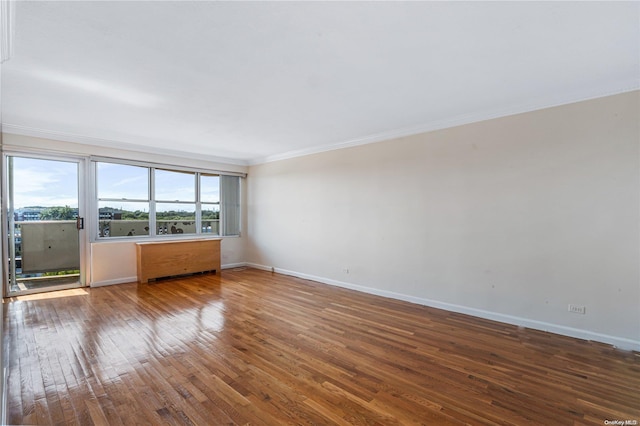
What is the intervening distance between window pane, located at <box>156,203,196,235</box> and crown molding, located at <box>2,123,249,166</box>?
108 centimetres

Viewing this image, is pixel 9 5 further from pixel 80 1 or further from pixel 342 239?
pixel 342 239

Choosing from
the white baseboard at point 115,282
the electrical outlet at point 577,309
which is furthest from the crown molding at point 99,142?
the electrical outlet at point 577,309

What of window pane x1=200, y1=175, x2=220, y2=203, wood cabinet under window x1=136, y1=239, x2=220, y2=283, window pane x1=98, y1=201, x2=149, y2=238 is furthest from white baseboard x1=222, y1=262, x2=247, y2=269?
window pane x1=98, y1=201, x2=149, y2=238

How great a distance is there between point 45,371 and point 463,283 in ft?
14.9

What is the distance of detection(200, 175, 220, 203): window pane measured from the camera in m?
6.77

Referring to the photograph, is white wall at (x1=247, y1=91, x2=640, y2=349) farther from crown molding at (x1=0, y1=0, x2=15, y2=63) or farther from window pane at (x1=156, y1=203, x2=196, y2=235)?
crown molding at (x1=0, y1=0, x2=15, y2=63)

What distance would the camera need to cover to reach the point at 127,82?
2.93m

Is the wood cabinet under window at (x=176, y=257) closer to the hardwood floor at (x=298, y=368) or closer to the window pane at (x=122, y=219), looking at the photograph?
the window pane at (x=122, y=219)

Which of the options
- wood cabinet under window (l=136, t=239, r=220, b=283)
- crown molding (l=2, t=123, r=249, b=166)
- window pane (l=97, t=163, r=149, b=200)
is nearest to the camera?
crown molding (l=2, t=123, r=249, b=166)

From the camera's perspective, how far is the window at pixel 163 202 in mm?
5500

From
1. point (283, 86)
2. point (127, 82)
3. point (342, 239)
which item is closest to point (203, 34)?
point (283, 86)

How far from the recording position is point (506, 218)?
12.0ft

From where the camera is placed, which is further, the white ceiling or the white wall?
the white wall

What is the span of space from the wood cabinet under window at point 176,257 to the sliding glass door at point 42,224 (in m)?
0.98
